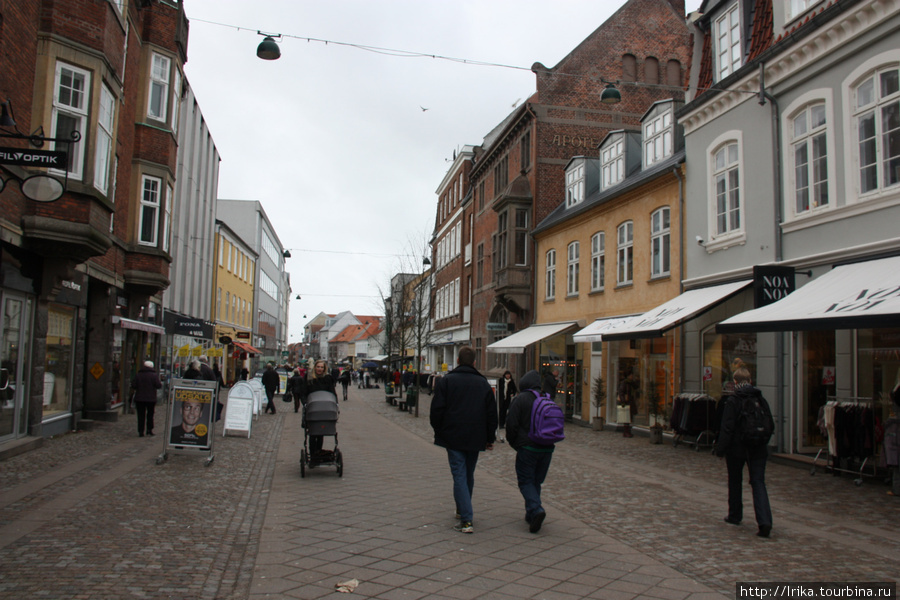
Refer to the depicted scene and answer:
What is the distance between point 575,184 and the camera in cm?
2447

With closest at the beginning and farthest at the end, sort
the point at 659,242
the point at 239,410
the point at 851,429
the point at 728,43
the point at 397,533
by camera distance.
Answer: the point at 397,533 < the point at 851,429 < the point at 728,43 < the point at 239,410 < the point at 659,242

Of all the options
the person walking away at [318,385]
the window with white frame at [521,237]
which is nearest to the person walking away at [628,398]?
the window with white frame at [521,237]

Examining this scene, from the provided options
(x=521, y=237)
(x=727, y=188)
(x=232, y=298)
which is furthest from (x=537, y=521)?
(x=232, y=298)

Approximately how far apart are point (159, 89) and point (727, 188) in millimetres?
15116

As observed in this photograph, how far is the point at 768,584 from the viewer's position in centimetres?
529

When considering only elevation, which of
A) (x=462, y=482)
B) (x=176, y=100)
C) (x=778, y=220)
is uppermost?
(x=176, y=100)

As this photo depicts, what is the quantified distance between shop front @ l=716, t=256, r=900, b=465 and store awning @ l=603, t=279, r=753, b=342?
141 centimetres

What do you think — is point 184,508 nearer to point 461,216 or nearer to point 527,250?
point 527,250

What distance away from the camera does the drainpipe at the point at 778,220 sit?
12648 mm

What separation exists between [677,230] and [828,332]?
554 centimetres

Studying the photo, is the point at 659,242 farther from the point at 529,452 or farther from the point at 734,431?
the point at 529,452

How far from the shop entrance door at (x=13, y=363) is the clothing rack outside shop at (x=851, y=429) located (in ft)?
41.9

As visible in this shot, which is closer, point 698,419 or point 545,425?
point 545,425

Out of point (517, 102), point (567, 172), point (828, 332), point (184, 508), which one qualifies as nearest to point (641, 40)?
point (567, 172)
